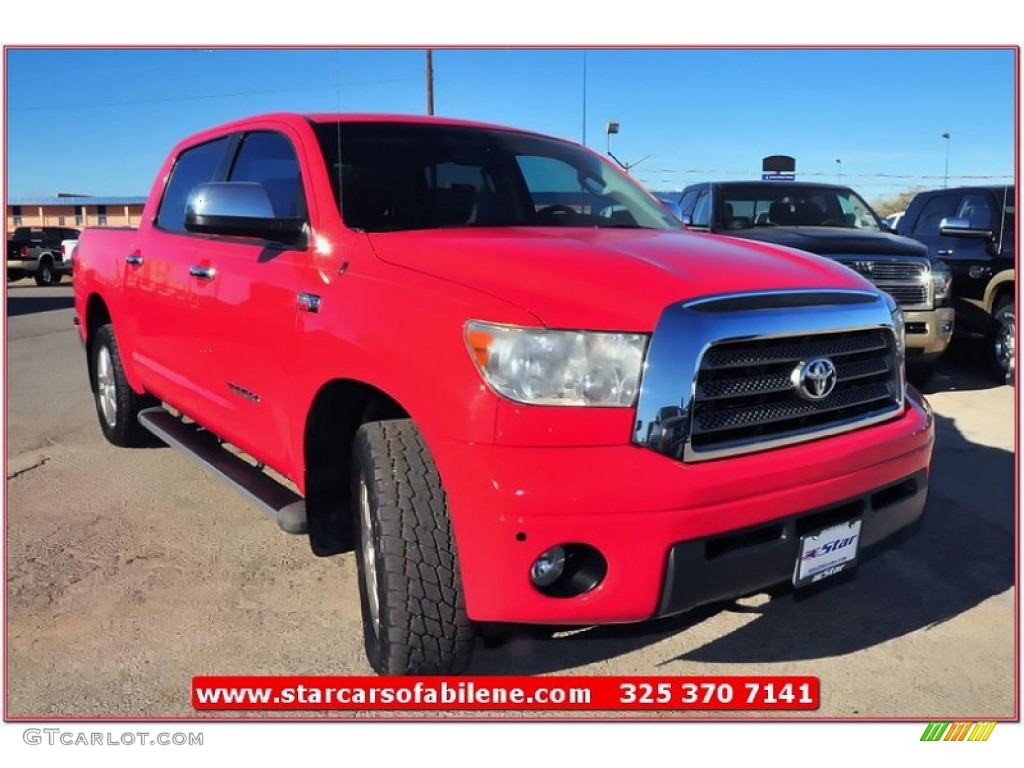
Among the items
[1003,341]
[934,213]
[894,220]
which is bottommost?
[1003,341]

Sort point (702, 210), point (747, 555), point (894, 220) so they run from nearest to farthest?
point (747, 555) < point (702, 210) < point (894, 220)

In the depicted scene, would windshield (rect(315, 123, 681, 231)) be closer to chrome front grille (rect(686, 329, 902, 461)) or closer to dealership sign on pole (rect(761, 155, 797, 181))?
dealership sign on pole (rect(761, 155, 797, 181))

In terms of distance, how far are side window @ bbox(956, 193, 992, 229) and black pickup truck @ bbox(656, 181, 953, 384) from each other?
0.74 meters

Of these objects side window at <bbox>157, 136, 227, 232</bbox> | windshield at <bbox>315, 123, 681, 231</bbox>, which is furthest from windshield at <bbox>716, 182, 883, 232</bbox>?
side window at <bbox>157, 136, 227, 232</bbox>

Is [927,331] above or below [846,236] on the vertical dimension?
below

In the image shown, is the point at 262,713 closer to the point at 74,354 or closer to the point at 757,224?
the point at 757,224

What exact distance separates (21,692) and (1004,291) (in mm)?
7405

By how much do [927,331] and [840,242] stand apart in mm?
934

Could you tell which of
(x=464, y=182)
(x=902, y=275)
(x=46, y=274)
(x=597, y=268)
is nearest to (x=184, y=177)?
(x=464, y=182)

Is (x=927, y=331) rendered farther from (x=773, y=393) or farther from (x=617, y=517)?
(x=617, y=517)

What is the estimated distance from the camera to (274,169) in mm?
3371

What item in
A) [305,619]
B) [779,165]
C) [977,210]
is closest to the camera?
[305,619]

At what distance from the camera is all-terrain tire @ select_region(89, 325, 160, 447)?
188 inches

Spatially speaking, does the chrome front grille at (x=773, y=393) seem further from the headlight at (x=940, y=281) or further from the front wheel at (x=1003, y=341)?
the front wheel at (x=1003, y=341)
